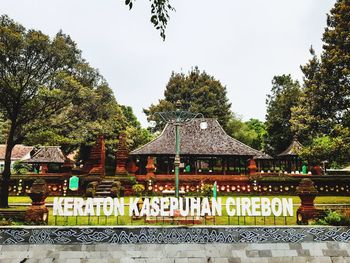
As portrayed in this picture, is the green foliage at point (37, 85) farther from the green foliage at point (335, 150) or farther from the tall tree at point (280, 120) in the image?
the tall tree at point (280, 120)

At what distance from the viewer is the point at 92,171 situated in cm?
2245

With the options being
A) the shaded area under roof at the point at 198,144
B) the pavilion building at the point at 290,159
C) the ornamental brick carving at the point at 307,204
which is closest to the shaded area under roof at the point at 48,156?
the shaded area under roof at the point at 198,144

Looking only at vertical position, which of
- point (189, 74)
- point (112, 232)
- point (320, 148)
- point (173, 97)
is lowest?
point (112, 232)

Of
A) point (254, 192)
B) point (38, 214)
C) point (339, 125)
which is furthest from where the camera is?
point (254, 192)

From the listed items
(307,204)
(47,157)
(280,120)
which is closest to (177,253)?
(307,204)

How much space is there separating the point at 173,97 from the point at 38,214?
37.0m

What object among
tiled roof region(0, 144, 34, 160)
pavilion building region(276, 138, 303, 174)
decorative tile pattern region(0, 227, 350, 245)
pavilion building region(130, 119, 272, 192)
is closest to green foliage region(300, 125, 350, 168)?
pavilion building region(130, 119, 272, 192)

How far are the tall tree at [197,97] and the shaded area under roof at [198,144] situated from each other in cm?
1610

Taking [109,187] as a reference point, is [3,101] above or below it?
above

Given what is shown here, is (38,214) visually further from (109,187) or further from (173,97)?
(173,97)

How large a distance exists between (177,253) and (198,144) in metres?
16.9

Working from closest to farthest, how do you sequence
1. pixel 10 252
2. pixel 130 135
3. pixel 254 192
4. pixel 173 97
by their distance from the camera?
pixel 10 252 → pixel 254 192 → pixel 130 135 → pixel 173 97

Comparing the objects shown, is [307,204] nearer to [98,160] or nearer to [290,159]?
[98,160]

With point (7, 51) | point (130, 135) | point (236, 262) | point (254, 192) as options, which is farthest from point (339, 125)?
point (130, 135)
